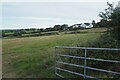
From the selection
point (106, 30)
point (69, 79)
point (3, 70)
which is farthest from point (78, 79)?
point (3, 70)

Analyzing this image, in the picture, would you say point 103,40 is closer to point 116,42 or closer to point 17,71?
point 116,42

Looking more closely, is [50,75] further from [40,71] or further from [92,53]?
[92,53]

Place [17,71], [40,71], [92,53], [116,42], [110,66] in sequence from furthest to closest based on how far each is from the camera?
[17,71] → [40,71] → [116,42] → [92,53] → [110,66]

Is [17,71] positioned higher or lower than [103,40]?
lower

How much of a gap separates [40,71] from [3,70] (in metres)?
3.83

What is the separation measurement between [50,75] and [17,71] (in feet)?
12.3

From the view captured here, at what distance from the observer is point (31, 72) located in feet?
54.7

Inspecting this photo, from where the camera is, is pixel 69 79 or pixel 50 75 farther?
pixel 50 75

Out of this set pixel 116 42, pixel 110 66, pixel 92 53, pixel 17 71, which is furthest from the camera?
pixel 17 71

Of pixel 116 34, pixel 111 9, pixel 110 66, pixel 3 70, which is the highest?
pixel 111 9

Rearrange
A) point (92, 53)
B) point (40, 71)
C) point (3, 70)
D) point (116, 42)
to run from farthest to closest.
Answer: point (3, 70) < point (40, 71) < point (116, 42) < point (92, 53)

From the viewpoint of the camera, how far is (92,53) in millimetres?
12492

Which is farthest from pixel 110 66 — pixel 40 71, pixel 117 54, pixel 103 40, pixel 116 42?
pixel 40 71

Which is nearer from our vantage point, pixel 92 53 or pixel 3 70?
pixel 92 53
